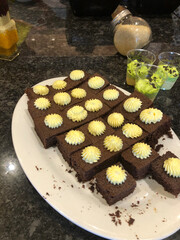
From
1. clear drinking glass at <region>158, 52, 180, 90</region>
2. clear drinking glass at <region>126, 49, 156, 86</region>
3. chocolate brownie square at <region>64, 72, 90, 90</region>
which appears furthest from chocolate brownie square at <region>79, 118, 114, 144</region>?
clear drinking glass at <region>158, 52, 180, 90</region>

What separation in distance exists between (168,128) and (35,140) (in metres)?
0.87

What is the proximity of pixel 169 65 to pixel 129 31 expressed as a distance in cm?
46

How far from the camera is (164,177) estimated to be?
1275 mm

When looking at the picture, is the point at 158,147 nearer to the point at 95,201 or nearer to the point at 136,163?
the point at 136,163

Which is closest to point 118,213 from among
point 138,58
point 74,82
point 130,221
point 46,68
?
point 130,221

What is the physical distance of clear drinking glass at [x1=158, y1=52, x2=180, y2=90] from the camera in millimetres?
1934

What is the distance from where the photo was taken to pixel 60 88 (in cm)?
175

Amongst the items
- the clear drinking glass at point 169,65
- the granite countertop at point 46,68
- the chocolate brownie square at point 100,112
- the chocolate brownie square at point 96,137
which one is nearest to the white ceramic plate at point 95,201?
the granite countertop at point 46,68

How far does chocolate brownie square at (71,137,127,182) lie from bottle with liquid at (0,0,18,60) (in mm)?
1315

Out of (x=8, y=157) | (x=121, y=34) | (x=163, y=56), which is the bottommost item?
(x=8, y=157)

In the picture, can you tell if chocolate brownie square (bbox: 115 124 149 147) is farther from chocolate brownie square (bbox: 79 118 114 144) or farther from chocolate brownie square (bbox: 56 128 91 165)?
chocolate brownie square (bbox: 56 128 91 165)

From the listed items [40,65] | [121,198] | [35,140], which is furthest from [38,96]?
[121,198]

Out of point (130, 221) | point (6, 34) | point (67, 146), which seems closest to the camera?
point (130, 221)

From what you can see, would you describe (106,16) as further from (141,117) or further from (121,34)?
(141,117)
